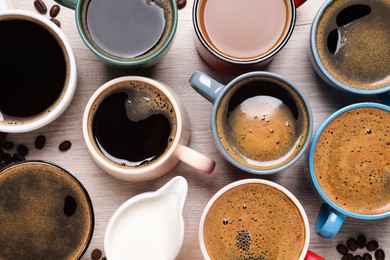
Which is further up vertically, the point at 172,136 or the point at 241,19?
the point at 241,19

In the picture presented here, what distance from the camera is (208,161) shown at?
1.33 meters

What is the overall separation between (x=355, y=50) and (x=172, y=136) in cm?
47

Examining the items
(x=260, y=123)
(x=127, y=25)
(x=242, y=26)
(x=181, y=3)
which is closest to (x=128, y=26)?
(x=127, y=25)

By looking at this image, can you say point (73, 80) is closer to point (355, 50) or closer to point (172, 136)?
point (172, 136)

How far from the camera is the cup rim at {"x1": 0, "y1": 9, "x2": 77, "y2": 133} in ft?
4.48

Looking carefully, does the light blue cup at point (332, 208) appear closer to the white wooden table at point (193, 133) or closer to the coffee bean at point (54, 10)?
the white wooden table at point (193, 133)

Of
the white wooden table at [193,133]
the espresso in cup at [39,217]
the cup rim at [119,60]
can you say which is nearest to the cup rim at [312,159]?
the white wooden table at [193,133]

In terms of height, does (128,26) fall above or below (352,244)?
above

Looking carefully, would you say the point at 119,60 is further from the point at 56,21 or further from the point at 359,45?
the point at 359,45

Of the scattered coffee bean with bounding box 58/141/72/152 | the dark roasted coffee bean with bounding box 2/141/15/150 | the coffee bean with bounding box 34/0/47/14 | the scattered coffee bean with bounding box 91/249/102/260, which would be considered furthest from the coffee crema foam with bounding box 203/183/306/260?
the coffee bean with bounding box 34/0/47/14

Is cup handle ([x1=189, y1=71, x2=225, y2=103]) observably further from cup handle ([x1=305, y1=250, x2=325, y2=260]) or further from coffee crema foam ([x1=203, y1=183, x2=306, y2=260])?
cup handle ([x1=305, y1=250, x2=325, y2=260])

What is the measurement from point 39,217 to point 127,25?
47 centimetres

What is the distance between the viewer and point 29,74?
141cm

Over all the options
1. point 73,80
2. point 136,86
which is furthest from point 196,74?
point 73,80
